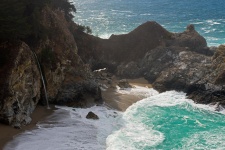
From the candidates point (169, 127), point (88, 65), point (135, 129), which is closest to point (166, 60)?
point (88, 65)

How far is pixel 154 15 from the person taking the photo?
85.4m

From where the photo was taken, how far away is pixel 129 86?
3866 cm

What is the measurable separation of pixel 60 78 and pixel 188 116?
40.1ft

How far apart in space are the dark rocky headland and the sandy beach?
62 cm

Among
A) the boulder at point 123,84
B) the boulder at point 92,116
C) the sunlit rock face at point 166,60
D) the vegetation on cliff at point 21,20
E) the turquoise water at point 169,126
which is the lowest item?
the turquoise water at point 169,126

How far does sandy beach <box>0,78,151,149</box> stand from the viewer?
23666mm

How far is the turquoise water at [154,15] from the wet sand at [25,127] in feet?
127

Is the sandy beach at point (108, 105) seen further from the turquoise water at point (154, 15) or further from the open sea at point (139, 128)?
the turquoise water at point (154, 15)

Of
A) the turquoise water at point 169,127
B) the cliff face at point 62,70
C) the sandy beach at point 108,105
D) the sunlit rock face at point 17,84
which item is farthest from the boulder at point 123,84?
the sunlit rock face at point 17,84

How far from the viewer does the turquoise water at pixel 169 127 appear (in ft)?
81.4

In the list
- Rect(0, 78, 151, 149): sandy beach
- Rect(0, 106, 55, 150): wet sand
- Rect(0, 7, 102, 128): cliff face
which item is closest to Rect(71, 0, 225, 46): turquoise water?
Rect(0, 78, 151, 149): sandy beach

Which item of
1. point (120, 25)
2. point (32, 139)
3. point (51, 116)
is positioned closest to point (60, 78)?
point (51, 116)

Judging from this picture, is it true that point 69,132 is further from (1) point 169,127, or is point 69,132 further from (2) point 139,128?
(1) point 169,127

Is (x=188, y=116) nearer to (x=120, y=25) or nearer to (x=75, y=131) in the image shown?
(x=75, y=131)
